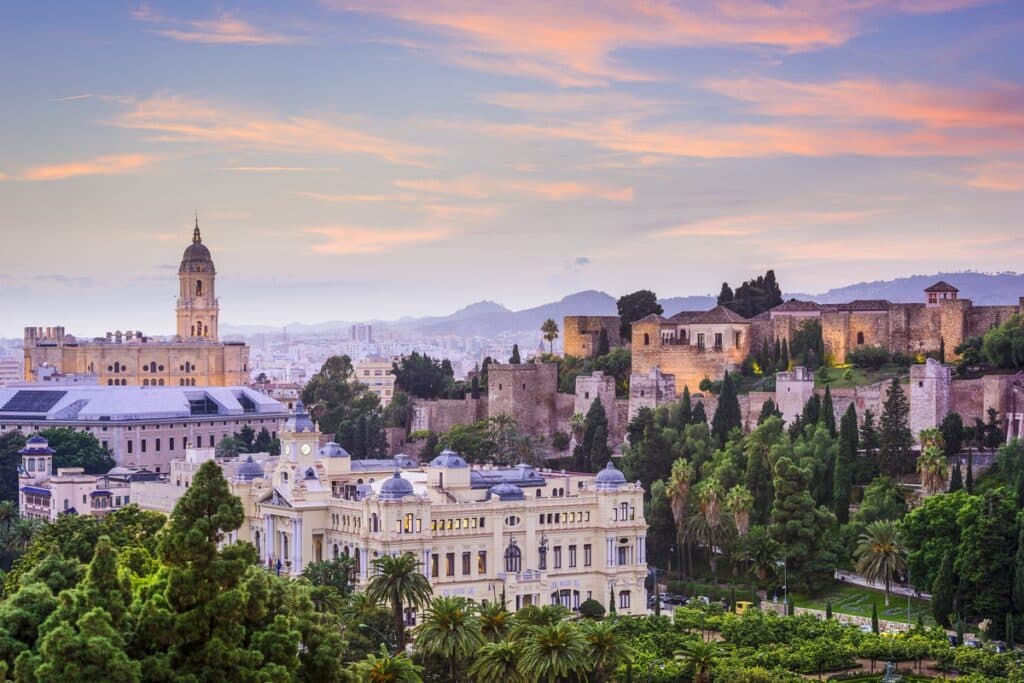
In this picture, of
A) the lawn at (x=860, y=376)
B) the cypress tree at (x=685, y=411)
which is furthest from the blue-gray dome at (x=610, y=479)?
the lawn at (x=860, y=376)

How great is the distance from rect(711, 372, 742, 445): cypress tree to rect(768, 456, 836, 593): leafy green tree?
12122 millimetres

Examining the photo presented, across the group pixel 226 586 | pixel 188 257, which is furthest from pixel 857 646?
pixel 188 257

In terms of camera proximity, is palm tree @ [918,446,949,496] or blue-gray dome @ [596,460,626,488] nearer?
palm tree @ [918,446,949,496]

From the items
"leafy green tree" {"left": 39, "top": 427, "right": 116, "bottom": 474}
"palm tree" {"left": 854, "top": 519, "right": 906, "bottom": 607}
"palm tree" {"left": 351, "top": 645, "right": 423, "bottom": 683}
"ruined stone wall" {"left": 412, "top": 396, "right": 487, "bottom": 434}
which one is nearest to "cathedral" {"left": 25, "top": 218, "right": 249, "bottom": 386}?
"leafy green tree" {"left": 39, "top": 427, "right": 116, "bottom": 474}

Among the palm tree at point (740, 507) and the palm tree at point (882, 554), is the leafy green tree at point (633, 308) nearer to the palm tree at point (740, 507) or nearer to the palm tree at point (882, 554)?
the palm tree at point (740, 507)

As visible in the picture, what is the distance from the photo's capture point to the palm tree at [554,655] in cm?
4197

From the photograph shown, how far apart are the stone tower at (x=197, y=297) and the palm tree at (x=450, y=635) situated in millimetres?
99211

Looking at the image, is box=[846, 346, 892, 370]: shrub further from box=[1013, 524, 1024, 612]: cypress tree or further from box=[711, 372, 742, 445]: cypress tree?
box=[1013, 524, 1024, 612]: cypress tree

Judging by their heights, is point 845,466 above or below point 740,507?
above

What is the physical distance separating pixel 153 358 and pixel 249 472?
229 feet

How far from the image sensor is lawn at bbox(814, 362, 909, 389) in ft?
247

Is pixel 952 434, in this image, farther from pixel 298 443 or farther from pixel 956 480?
pixel 298 443

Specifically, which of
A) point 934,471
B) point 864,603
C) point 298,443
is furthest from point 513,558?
point 934,471

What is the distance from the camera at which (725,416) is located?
75750 millimetres
